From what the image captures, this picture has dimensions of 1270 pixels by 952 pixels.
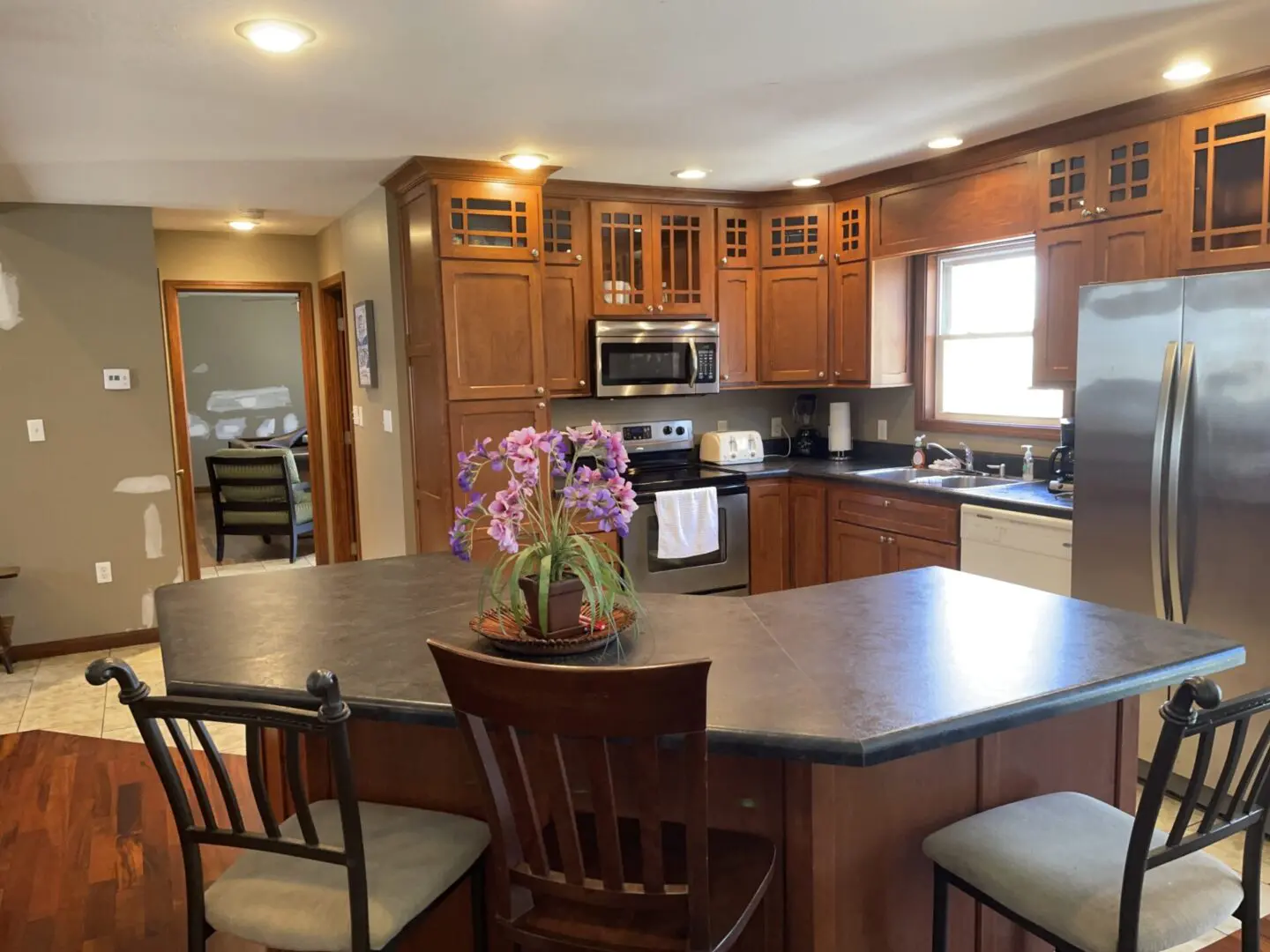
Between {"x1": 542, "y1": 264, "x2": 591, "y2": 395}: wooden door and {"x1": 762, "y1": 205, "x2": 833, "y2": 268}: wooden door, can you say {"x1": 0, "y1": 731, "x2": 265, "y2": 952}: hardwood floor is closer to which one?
{"x1": 542, "y1": 264, "x2": 591, "y2": 395}: wooden door

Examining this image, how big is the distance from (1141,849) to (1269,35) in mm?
2363

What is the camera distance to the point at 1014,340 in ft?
14.3

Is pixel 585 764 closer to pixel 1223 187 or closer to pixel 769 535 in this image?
pixel 1223 187

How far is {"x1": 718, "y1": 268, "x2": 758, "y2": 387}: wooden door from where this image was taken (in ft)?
16.0

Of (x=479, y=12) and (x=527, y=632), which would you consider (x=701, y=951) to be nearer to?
(x=527, y=632)

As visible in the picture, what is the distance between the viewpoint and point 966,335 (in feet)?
15.0

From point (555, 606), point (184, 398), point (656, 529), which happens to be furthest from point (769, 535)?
point (184, 398)

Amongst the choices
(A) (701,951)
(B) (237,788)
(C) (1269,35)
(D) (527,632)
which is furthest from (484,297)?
(A) (701,951)

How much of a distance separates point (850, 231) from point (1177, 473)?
7.49ft

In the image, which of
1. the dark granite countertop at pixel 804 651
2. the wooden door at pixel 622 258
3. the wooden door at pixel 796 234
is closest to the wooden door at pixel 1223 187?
the dark granite countertop at pixel 804 651

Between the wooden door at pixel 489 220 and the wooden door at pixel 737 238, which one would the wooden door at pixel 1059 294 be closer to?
the wooden door at pixel 737 238

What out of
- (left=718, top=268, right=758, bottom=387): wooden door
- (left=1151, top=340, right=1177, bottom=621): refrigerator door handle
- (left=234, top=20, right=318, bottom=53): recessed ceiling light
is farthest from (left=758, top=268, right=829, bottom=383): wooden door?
(left=234, top=20, right=318, bottom=53): recessed ceiling light

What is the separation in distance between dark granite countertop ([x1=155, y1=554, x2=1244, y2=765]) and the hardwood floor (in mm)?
923

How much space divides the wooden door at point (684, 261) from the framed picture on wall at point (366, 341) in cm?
148
